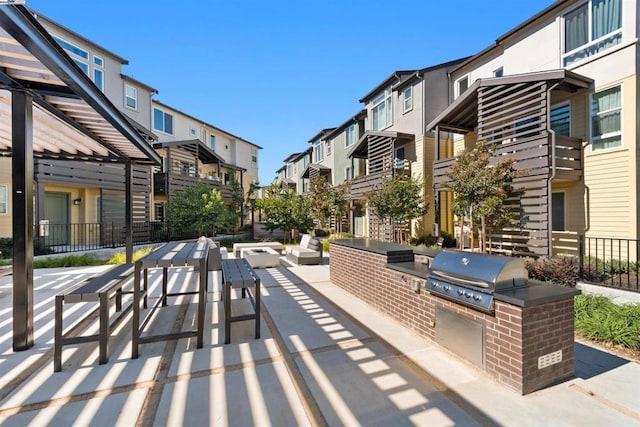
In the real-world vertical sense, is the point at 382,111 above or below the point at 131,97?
below

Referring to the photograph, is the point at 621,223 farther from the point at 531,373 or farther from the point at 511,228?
the point at 531,373

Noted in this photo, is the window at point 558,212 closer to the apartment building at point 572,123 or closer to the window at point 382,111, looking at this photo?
the apartment building at point 572,123

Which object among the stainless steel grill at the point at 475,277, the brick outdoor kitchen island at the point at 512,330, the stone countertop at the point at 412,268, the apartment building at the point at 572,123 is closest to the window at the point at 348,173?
the apartment building at the point at 572,123

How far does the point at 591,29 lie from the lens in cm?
870

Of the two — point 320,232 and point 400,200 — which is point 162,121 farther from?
point 400,200

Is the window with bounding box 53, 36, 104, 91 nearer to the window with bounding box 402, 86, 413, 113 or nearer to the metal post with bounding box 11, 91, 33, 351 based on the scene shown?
the metal post with bounding box 11, 91, 33, 351

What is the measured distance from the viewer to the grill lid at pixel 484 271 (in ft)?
9.58

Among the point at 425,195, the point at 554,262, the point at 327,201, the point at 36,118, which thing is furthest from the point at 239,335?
the point at 327,201

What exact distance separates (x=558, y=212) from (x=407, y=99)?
339 inches

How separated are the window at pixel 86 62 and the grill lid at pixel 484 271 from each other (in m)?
17.9

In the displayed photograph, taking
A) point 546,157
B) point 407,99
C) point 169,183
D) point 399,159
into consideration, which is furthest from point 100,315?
point 407,99

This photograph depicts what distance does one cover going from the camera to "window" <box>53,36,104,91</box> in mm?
14023

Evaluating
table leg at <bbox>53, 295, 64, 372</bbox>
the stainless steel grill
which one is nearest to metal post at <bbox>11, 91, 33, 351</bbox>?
table leg at <bbox>53, 295, 64, 372</bbox>

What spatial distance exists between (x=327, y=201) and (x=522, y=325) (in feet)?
55.4
